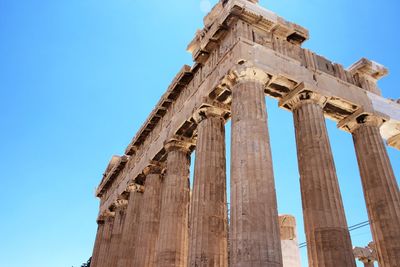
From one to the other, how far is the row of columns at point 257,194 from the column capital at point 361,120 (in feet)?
0.20

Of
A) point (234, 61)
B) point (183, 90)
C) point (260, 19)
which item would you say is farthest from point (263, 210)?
point (183, 90)

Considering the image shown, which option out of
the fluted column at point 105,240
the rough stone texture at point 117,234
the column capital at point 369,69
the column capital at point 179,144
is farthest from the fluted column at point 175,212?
the fluted column at point 105,240

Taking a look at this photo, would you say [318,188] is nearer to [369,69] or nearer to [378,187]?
[378,187]

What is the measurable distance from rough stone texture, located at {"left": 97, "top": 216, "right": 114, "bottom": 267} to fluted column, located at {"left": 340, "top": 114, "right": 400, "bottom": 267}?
2246 centimetres

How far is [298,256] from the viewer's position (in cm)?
3659

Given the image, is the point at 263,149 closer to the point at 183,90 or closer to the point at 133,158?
the point at 183,90

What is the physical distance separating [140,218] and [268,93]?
42.3ft

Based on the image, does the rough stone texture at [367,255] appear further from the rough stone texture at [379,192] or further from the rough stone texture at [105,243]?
the rough stone texture at [105,243]

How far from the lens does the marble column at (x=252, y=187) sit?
42.2ft

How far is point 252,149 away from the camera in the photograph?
1516cm

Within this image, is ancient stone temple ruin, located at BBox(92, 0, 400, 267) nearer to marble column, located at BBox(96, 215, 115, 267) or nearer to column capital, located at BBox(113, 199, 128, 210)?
column capital, located at BBox(113, 199, 128, 210)

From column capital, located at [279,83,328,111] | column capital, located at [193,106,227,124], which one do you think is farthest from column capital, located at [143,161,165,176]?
column capital, located at [279,83,328,111]

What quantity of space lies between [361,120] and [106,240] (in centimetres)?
2458

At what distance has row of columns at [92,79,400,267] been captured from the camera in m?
13.7
